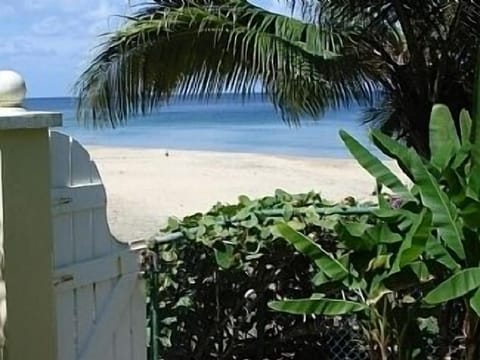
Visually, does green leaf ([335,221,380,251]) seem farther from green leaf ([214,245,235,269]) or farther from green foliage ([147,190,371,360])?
green leaf ([214,245,235,269])

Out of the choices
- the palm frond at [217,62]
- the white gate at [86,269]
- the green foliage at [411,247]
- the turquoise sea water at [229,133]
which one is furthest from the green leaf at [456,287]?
the turquoise sea water at [229,133]

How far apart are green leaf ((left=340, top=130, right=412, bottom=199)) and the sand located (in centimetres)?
791

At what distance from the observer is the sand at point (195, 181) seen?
1630 cm

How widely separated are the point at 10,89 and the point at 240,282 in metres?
2.07

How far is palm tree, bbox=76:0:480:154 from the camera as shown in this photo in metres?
8.33

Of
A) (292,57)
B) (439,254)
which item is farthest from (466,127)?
(292,57)

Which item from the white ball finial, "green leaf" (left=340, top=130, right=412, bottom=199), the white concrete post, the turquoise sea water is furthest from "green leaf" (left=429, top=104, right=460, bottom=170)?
the turquoise sea water

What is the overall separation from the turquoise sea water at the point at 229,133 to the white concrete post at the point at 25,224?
27.5 metres

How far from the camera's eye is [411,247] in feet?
14.4

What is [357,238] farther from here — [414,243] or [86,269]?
[86,269]

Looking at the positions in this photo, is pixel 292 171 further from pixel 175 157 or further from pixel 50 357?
pixel 50 357

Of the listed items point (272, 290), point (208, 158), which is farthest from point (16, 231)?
point (208, 158)

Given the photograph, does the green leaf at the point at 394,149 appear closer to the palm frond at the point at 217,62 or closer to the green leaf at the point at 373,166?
the green leaf at the point at 373,166

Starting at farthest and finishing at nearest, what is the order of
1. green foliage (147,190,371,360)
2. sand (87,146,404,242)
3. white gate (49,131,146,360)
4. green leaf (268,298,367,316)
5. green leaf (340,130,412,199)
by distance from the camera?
sand (87,146,404,242) < green foliage (147,190,371,360) < green leaf (340,130,412,199) < green leaf (268,298,367,316) < white gate (49,131,146,360)
